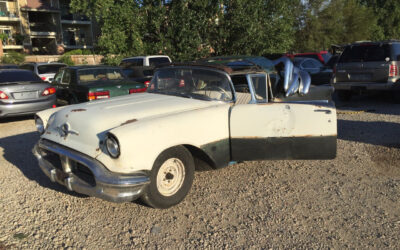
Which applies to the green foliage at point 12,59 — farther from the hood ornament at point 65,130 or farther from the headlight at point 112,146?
the headlight at point 112,146

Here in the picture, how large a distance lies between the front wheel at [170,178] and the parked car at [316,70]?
1081 centimetres

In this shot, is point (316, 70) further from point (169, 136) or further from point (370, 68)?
point (169, 136)

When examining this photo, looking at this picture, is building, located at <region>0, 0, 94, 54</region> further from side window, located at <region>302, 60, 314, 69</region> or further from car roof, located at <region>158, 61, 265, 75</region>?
car roof, located at <region>158, 61, 265, 75</region>

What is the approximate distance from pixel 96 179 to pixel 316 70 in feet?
39.4

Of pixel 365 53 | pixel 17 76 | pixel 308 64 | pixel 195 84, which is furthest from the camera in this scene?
pixel 308 64

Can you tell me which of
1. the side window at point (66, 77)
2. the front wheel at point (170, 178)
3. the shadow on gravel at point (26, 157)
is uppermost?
the side window at point (66, 77)

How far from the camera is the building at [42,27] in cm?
3347

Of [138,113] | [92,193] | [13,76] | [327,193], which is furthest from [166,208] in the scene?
[13,76]

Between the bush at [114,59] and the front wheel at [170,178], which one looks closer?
the front wheel at [170,178]

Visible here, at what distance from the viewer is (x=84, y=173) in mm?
3592

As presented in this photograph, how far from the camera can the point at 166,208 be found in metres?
3.67

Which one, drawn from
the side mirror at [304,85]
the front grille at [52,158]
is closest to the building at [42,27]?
the front grille at [52,158]

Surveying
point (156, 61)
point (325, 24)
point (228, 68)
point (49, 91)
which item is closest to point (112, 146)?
point (228, 68)

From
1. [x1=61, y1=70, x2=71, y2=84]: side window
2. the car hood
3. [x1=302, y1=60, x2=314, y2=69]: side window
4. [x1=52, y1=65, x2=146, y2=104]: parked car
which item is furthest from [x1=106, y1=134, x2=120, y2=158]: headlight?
[x1=302, y1=60, x2=314, y2=69]: side window
